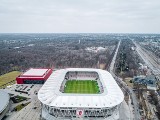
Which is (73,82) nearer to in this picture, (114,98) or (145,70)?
(114,98)

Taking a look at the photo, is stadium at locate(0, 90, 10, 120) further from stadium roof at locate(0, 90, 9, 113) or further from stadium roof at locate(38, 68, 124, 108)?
stadium roof at locate(38, 68, 124, 108)

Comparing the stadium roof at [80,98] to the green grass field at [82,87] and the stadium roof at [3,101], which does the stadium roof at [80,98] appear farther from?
the stadium roof at [3,101]

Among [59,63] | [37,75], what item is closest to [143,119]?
[37,75]

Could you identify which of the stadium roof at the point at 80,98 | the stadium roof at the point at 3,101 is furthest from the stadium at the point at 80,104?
the stadium roof at the point at 3,101

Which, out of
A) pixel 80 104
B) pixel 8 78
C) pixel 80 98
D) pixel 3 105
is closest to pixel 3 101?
pixel 3 105

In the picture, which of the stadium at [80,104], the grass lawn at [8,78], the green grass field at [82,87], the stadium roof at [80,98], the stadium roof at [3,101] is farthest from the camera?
the grass lawn at [8,78]

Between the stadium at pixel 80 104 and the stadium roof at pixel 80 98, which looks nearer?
the stadium at pixel 80 104

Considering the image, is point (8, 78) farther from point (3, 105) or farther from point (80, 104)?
point (80, 104)

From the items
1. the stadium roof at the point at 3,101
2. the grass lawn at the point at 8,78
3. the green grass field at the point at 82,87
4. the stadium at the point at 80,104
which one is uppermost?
the stadium at the point at 80,104

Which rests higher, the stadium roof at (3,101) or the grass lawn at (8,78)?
the stadium roof at (3,101)
